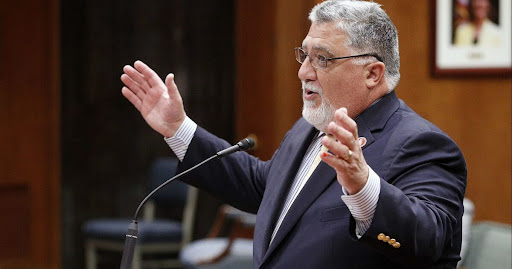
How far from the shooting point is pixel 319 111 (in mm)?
2043

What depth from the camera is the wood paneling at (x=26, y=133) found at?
6.45 metres

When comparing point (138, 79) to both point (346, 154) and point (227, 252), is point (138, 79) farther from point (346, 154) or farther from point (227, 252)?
point (227, 252)

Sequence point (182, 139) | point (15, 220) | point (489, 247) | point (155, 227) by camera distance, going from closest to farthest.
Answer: point (182, 139), point (489, 247), point (155, 227), point (15, 220)

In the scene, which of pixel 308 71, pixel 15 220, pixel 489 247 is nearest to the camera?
pixel 308 71

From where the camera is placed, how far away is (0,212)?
21.2 ft

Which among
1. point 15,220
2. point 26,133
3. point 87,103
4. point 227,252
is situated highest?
point 87,103

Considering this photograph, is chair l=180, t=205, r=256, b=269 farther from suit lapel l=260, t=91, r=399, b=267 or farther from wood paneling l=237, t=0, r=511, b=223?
suit lapel l=260, t=91, r=399, b=267

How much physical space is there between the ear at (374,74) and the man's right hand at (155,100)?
0.56m

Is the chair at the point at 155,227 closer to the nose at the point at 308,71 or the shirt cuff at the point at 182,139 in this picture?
the shirt cuff at the point at 182,139

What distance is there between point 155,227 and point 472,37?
2.92m

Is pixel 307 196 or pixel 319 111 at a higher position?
pixel 319 111

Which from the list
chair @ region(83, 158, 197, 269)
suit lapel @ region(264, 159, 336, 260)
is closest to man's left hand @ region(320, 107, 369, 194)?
suit lapel @ region(264, 159, 336, 260)

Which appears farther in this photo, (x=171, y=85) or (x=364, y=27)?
(x=171, y=85)

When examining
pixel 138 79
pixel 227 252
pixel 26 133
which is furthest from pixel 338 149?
pixel 26 133
